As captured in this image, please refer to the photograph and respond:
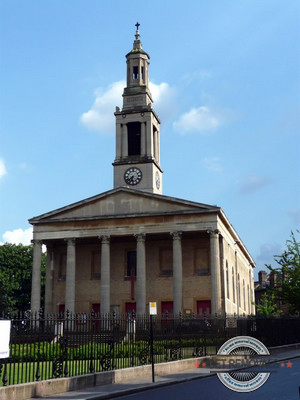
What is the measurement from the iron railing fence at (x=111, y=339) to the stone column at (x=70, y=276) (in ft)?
55.3

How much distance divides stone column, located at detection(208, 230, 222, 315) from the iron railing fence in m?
7.75

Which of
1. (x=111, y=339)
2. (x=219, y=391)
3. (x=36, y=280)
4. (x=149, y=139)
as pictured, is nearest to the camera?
(x=219, y=391)

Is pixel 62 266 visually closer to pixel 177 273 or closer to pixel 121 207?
pixel 121 207

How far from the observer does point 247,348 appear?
24.5 m

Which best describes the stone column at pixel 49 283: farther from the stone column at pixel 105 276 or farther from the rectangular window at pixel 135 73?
the rectangular window at pixel 135 73

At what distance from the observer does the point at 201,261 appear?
48.8m

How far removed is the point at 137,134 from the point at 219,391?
43813 mm

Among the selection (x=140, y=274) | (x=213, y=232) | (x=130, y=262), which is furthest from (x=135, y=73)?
(x=140, y=274)

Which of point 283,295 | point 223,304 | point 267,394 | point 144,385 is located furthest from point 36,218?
point 267,394

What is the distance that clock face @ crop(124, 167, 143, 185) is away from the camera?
55281 mm

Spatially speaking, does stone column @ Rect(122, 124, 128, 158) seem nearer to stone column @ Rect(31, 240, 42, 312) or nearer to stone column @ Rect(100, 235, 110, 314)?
stone column @ Rect(100, 235, 110, 314)

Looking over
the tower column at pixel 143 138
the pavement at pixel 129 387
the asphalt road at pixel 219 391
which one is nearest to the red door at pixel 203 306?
the tower column at pixel 143 138

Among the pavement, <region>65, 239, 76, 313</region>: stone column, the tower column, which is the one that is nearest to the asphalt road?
the pavement

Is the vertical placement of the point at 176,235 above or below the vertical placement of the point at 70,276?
above
